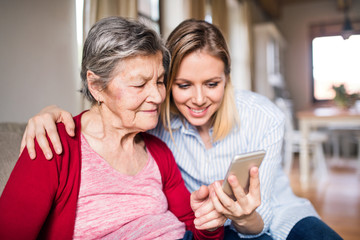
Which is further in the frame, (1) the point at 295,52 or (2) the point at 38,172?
(1) the point at 295,52

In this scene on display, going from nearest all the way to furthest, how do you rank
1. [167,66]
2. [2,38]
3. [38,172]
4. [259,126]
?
1. [38,172]
2. [167,66]
3. [259,126]
4. [2,38]

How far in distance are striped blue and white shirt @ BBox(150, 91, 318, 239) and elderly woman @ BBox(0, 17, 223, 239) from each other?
248 millimetres

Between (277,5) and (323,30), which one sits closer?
(277,5)

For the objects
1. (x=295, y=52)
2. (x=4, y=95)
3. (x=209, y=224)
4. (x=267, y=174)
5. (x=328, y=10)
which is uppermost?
(x=328, y=10)

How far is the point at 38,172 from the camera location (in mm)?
809

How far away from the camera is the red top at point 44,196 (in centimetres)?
77

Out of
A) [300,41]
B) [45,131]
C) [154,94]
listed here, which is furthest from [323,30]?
[45,131]

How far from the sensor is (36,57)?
5.53 feet

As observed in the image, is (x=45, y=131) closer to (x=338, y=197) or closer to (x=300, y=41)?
(x=338, y=197)

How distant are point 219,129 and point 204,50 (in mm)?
348

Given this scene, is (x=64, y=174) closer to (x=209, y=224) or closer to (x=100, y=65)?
(x=100, y=65)

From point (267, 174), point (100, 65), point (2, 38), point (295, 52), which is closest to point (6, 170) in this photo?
point (100, 65)

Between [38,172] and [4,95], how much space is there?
84 centimetres

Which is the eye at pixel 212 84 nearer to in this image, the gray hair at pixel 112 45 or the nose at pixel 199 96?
the nose at pixel 199 96
